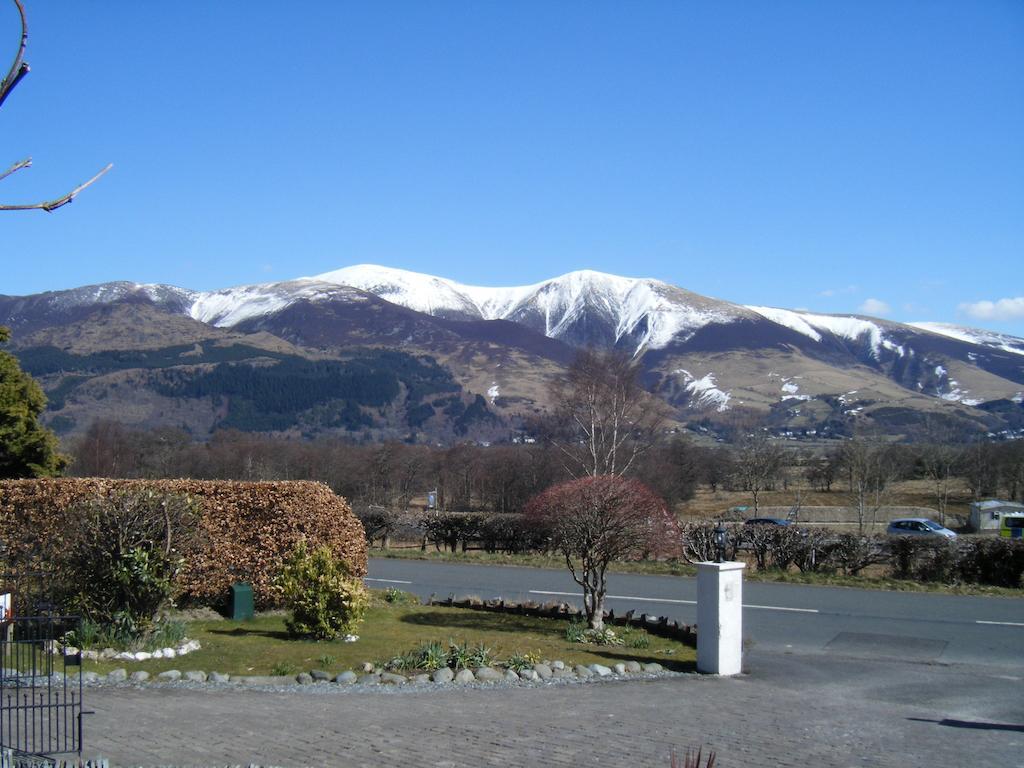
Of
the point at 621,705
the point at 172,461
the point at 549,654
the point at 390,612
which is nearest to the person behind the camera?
the point at 621,705

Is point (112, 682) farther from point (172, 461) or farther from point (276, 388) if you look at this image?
point (276, 388)

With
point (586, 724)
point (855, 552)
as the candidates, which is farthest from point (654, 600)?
point (586, 724)

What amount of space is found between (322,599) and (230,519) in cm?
390

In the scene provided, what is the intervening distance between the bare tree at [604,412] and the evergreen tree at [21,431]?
20069 millimetres

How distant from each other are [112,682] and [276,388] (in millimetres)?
171339

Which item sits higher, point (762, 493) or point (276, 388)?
point (276, 388)

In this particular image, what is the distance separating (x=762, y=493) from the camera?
64938 millimetres

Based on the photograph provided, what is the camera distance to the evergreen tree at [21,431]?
83.2 ft

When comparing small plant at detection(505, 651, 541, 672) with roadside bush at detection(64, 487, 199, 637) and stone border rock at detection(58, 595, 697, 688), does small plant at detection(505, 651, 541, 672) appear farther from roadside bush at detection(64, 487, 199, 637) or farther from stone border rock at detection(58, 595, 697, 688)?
roadside bush at detection(64, 487, 199, 637)

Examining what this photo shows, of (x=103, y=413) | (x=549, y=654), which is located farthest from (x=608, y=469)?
(x=103, y=413)

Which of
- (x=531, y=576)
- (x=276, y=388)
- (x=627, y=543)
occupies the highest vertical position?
(x=276, y=388)

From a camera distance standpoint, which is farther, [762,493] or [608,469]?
[762,493]

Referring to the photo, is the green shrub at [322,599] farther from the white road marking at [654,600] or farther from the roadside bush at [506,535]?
the roadside bush at [506,535]

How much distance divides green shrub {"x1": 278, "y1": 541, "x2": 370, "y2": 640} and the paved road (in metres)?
6.35
